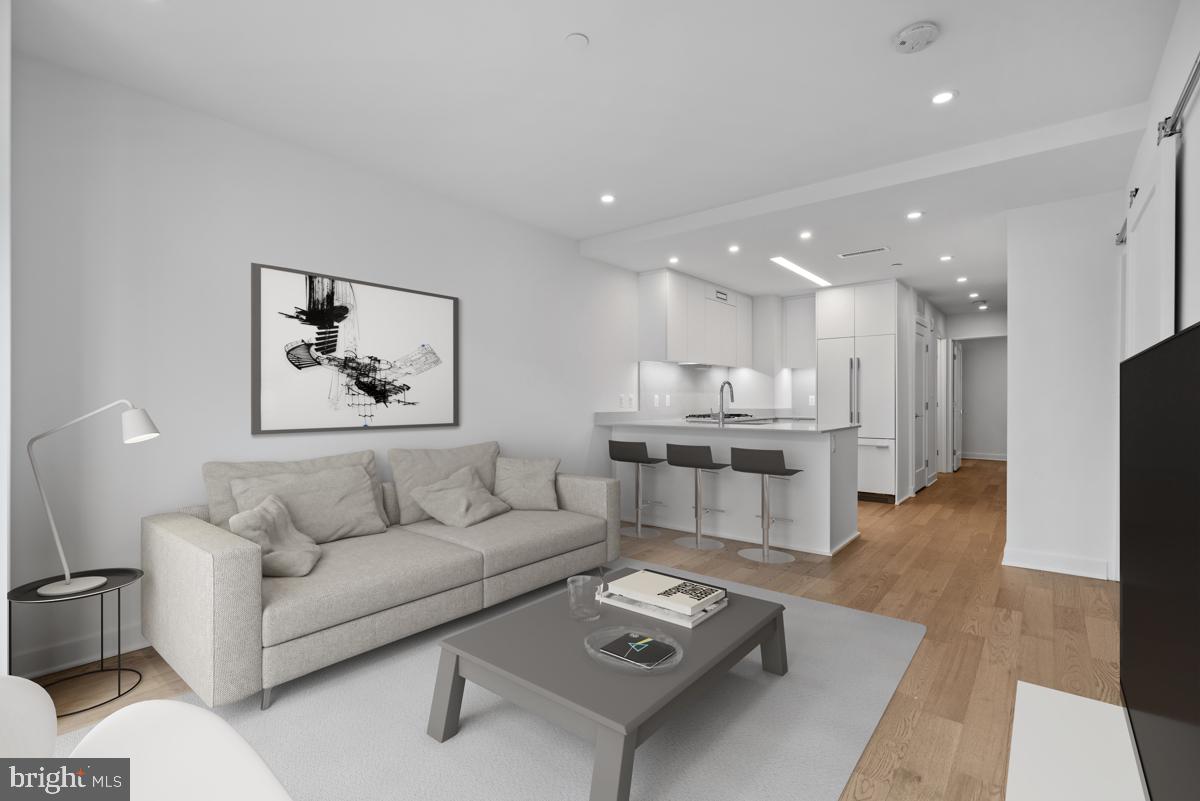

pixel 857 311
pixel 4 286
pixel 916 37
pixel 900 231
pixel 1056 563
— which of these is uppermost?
pixel 916 37

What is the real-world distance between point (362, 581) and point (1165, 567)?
2.57 metres

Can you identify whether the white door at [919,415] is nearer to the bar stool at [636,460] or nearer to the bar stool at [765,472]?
the bar stool at [765,472]

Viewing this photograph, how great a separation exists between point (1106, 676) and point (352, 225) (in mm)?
4417

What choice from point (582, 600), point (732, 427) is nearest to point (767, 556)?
point (732, 427)

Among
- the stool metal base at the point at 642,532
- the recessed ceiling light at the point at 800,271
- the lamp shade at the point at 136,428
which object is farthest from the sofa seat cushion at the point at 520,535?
the recessed ceiling light at the point at 800,271

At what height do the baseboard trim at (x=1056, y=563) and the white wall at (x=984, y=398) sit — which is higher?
the white wall at (x=984, y=398)

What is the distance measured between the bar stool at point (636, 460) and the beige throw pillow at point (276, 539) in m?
2.71

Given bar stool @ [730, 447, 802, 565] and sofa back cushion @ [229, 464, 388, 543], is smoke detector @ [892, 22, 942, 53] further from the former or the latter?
sofa back cushion @ [229, 464, 388, 543]

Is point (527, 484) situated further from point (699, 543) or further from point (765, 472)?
point (765, 472)

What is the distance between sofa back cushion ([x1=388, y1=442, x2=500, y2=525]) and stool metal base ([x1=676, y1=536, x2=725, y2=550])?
1.65 meters

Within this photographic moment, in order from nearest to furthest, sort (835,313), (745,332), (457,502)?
(457,502) → (835,313) → (745,332)

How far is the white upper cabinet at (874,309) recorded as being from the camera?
6336 millimetres

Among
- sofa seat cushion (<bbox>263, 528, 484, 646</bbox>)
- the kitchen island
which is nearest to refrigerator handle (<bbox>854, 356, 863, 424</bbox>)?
the kitchen island

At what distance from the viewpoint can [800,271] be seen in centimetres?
598
